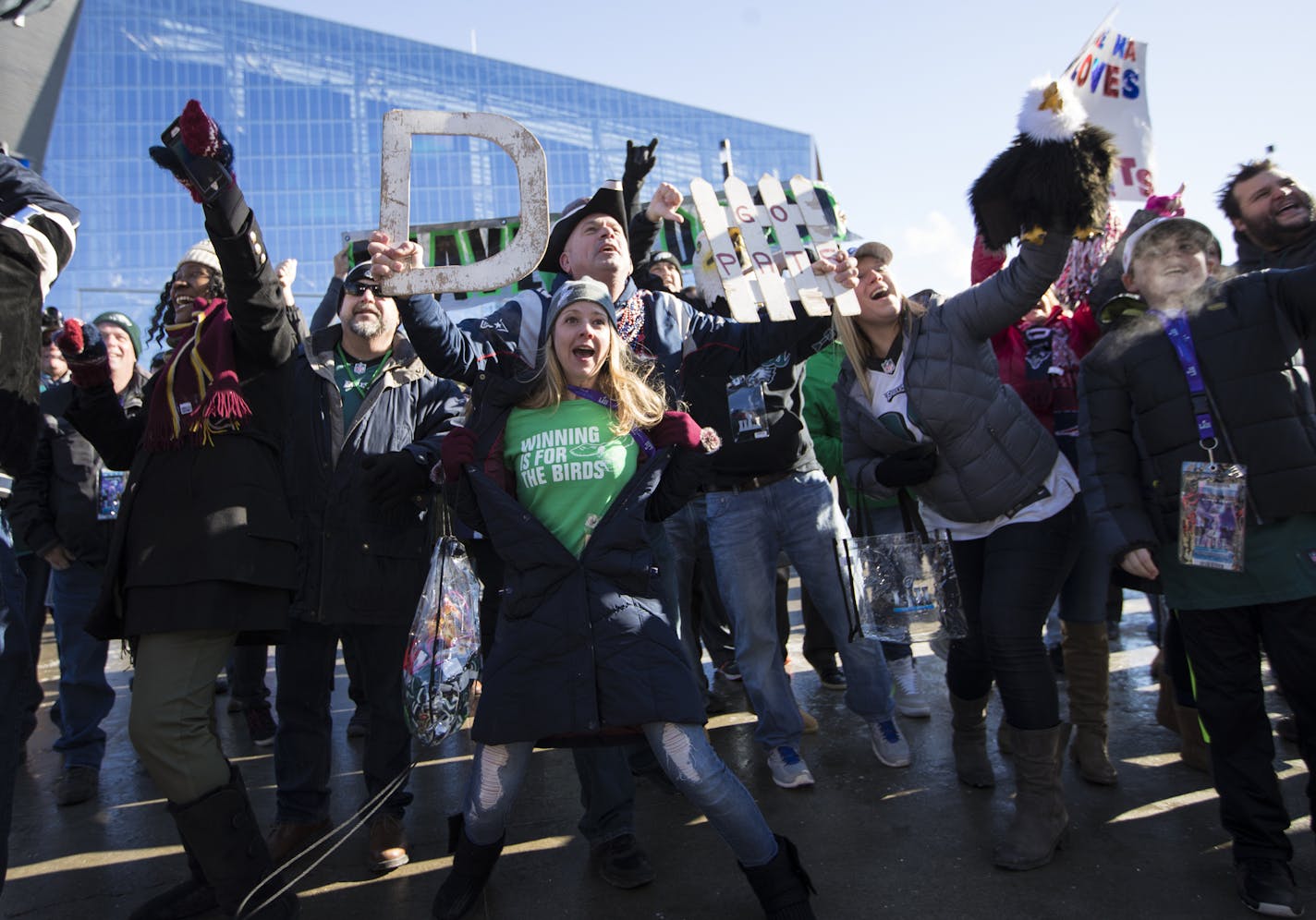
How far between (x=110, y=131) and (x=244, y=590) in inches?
2626

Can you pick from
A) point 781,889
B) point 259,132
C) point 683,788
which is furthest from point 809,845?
point 259,132

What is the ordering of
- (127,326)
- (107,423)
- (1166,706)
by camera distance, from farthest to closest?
(127,326), (1166,706), (107,423)

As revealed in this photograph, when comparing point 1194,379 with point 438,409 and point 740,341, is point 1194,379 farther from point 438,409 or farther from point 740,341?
point 438,409

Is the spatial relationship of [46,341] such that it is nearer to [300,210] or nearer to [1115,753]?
[1115,753]

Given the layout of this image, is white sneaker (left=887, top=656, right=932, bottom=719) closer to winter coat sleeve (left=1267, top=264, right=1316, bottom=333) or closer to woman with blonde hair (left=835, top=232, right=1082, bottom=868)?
woman with blonde hair (left=835, top=232, right=1082, bottom=868)

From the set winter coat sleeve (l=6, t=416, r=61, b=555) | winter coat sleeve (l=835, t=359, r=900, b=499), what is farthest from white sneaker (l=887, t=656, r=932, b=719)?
winter coat sleeve (l=6, t=416, r=61, b=555)

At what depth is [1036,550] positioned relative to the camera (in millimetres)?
3307

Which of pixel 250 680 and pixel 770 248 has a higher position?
pixel 770 248

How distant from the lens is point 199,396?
301 centimetres

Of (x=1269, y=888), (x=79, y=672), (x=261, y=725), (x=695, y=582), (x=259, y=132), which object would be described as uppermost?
(x=259, y=132)

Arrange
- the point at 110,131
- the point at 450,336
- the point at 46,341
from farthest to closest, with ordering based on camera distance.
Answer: the point at 110,131 → the point at 46,341 → the point at 450,336

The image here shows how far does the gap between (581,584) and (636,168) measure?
8.09 ft

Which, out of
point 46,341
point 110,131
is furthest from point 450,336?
point 110,131

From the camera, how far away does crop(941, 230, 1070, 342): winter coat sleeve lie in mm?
3109
